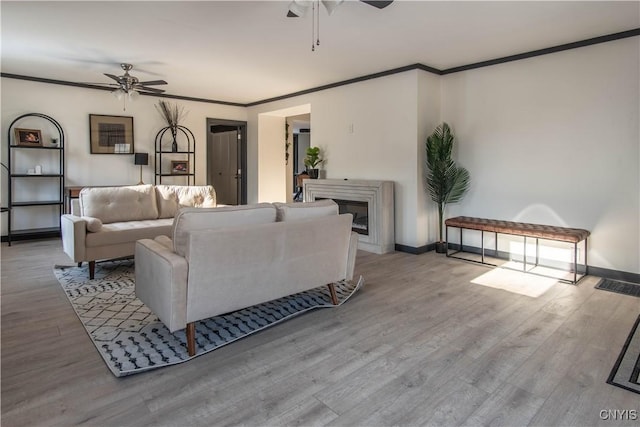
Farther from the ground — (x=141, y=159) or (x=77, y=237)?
(x=141, y=159)

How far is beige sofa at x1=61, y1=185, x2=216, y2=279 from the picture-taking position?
157 inches

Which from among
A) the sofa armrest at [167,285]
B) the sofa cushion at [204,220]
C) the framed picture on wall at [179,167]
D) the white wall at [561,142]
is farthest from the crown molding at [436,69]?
the sofa armrest at [167,285]

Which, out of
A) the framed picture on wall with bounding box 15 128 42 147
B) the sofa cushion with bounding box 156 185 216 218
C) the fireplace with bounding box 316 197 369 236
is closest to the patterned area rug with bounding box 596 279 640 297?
the fireplace with bounding box 316 197 369 236

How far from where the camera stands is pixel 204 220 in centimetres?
246

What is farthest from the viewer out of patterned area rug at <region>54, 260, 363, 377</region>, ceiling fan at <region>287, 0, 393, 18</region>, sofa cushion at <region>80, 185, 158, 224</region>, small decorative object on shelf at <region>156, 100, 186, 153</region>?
small decorative object on shelf at <region>156, 100, 186, 153</region>

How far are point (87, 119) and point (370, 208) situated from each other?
491cm

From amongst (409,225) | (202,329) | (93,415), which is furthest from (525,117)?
(93,415)

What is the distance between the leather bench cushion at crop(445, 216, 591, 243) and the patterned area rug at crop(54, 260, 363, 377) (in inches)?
70.8

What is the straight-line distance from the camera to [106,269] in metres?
4.42

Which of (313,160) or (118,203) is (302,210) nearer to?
(118,203)

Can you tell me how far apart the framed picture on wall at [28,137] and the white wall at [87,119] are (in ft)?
0.61

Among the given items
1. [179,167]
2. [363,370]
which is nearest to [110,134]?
[179,167]

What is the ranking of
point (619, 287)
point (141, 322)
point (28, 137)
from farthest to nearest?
point (28, 137)
point (619, 287)
point (141, 322)

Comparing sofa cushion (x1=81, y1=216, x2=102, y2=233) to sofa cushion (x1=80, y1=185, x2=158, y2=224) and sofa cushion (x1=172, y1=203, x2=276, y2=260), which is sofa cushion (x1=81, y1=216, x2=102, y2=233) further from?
sofa cushion (x1=172, y1=203, x2=276, y2=260)
